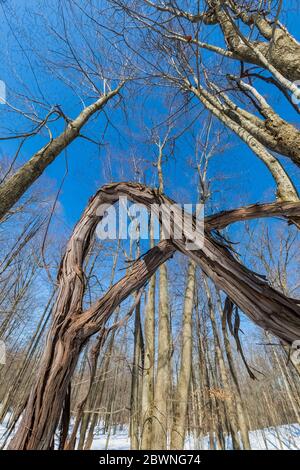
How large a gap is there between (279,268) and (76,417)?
7031 millimetres

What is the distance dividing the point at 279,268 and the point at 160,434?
4.98 meters

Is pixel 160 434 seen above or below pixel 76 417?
above

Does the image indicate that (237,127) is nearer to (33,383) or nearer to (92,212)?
(92,212)

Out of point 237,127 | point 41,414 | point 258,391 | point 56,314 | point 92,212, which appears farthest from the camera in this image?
point 258,391

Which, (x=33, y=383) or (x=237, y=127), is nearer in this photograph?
(x=33, y=383)

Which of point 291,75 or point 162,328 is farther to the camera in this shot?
point 162,328

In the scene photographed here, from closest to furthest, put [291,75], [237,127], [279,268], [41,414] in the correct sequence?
[41,414]
[291,75]
[237,127]
[279,268]

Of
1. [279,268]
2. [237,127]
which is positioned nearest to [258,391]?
[279,268]

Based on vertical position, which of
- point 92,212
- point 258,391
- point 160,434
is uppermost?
point 258,391

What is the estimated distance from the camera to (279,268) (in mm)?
6367

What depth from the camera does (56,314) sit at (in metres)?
0.55

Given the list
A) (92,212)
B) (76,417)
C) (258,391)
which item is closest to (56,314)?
(76,417)

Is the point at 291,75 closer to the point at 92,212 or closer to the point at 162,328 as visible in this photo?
the point at 92,212

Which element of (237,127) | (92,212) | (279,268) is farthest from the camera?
(279,268)
